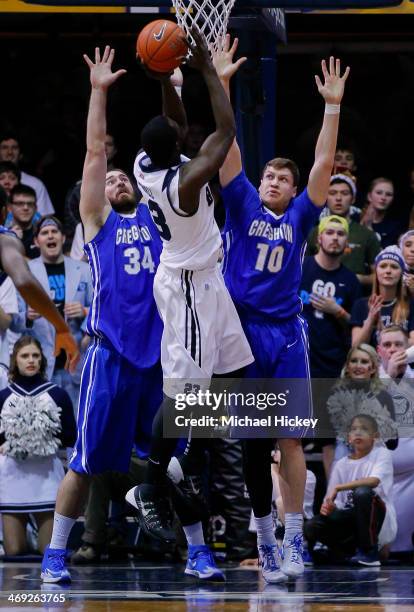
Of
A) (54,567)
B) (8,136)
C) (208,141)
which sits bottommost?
(54,567)

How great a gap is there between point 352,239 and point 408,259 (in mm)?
1082

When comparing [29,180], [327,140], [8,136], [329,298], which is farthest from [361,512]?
[8,136]

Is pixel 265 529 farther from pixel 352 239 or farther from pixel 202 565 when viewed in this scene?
pixel 352 239

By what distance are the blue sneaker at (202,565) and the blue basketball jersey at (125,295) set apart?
114 centimetres

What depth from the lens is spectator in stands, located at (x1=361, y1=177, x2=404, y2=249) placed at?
11.8 m

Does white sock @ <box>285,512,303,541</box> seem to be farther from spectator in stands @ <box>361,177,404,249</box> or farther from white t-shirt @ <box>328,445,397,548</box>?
A: spectator in stands @ <box>361,177,404,249</box>

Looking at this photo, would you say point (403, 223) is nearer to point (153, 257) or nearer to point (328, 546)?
point (328, 546)

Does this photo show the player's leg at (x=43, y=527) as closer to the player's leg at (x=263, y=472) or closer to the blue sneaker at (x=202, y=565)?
the blue sneaker at (x=202, y=565)

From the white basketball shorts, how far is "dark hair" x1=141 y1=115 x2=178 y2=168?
606mm

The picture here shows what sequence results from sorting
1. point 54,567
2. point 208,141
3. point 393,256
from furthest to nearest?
point 393,256, point 54,567, point 208,141

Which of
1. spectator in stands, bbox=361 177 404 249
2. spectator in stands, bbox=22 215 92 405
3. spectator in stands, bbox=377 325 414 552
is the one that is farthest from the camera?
spectator in stands, bbox=361 177 404 249

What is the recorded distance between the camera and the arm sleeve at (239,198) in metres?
7.93

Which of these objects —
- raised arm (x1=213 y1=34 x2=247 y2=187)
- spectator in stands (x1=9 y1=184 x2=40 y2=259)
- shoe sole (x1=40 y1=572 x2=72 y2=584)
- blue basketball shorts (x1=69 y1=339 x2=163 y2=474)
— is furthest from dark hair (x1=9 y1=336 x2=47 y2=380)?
raised arm (x1=213 y1=34 x2=247 y2=187)

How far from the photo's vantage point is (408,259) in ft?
33.7
